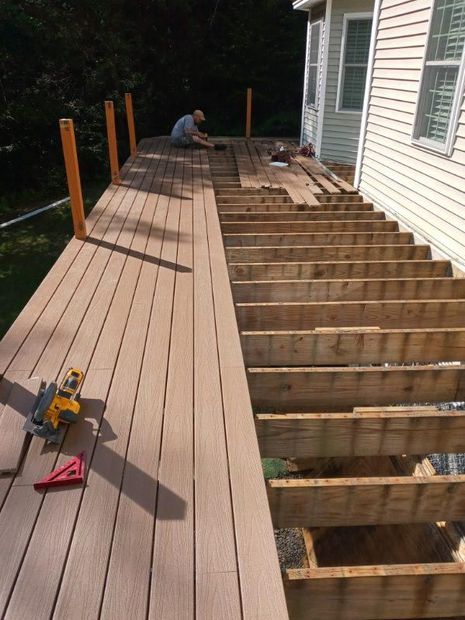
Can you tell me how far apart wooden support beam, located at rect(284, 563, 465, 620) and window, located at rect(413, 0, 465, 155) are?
3971 millimetres

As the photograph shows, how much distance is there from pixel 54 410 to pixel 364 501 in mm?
1547

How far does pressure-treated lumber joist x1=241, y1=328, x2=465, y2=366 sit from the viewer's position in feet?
11.0

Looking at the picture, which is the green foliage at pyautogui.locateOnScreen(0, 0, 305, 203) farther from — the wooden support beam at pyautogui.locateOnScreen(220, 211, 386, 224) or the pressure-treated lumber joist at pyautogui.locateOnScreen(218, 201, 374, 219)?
the wooden support beam at pyautogui.locateOnScreen(220, 211, 386, 224)

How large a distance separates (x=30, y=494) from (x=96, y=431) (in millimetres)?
438

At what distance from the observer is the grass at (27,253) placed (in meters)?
8.12

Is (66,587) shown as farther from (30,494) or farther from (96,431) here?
(96,431)

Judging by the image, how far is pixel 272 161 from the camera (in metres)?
9.74

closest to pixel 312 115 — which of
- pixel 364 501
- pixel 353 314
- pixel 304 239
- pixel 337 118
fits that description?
pixel 337 118

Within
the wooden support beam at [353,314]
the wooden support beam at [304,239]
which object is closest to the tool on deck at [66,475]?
the wooden support beam at [353,314]

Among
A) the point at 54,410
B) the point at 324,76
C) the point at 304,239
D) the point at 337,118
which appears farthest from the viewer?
Answer: the point at 337,118

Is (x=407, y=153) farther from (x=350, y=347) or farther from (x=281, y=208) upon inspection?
(x=350, y=347)

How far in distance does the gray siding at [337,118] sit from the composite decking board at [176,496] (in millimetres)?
7919

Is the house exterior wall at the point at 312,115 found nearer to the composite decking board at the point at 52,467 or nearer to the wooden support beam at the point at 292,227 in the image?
the wooden support beam at the point at 292,227

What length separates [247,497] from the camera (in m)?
2.08
